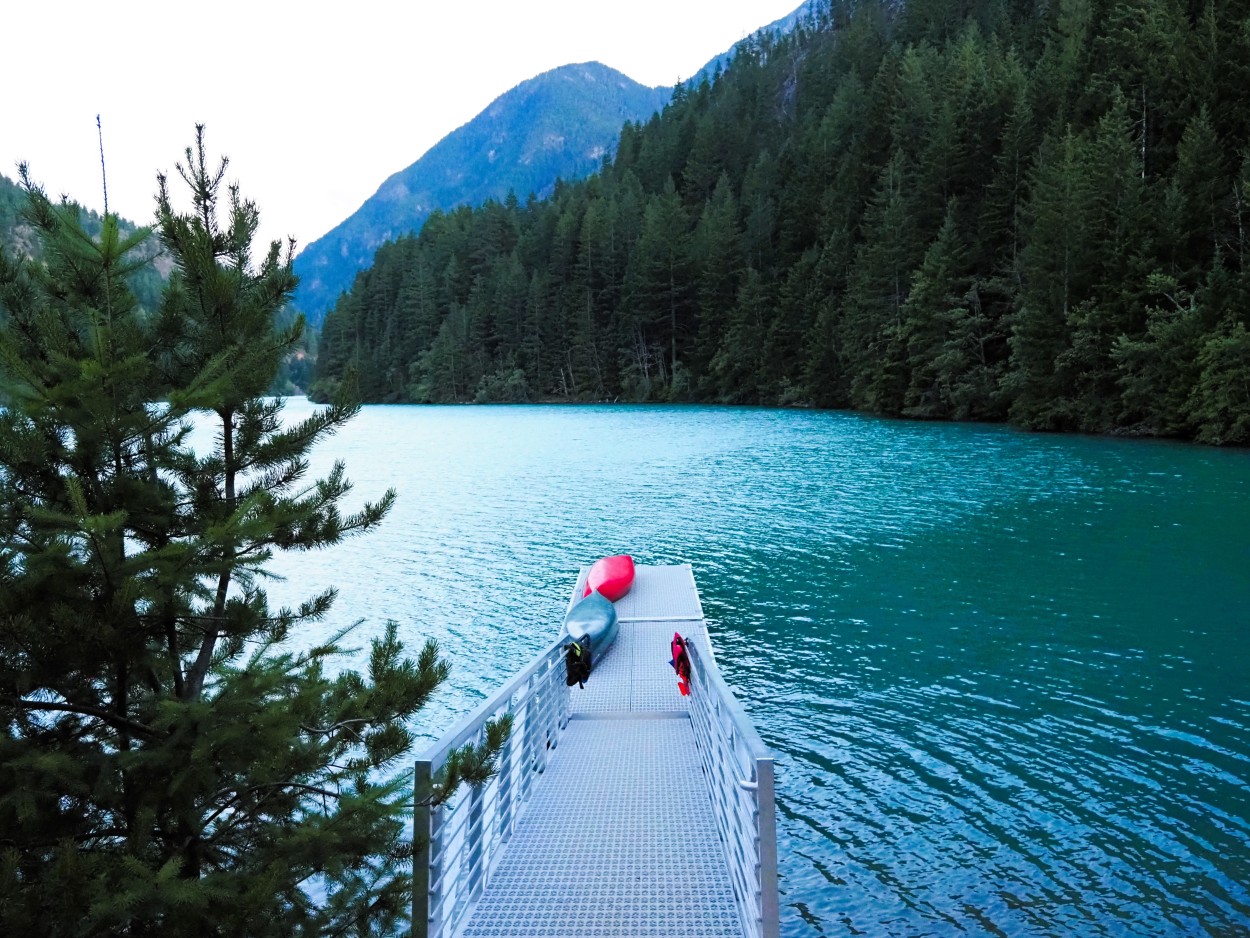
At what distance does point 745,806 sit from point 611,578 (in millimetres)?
10572

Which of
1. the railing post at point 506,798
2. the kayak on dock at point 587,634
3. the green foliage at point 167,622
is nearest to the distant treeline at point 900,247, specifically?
the green foliage at point 167,622

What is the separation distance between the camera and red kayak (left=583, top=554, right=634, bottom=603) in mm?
15172

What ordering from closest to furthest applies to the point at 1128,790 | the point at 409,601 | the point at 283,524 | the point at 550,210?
the point at 283,524
the point at 1128,790
the point at 409,601
the point at 550,210

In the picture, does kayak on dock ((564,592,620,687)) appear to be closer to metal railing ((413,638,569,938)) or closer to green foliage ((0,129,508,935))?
metal railing ((413,638,569,938))

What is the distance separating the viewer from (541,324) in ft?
357

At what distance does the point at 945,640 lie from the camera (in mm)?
15070

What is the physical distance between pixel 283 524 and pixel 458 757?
5.25ft

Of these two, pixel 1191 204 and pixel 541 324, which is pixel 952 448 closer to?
pixel 1191 204

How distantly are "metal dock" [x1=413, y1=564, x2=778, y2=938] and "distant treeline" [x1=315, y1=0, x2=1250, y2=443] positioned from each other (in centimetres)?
314

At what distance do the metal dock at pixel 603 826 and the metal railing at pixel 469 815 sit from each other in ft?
0.04

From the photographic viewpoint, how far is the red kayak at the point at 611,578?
15.2 m

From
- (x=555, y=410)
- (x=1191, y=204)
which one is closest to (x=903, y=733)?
(x=1191, y=204)

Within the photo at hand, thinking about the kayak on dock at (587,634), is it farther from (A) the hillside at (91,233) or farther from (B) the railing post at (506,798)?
(A) the hillside at (91,233)

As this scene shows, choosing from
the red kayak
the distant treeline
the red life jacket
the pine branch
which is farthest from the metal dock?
the red kayak
